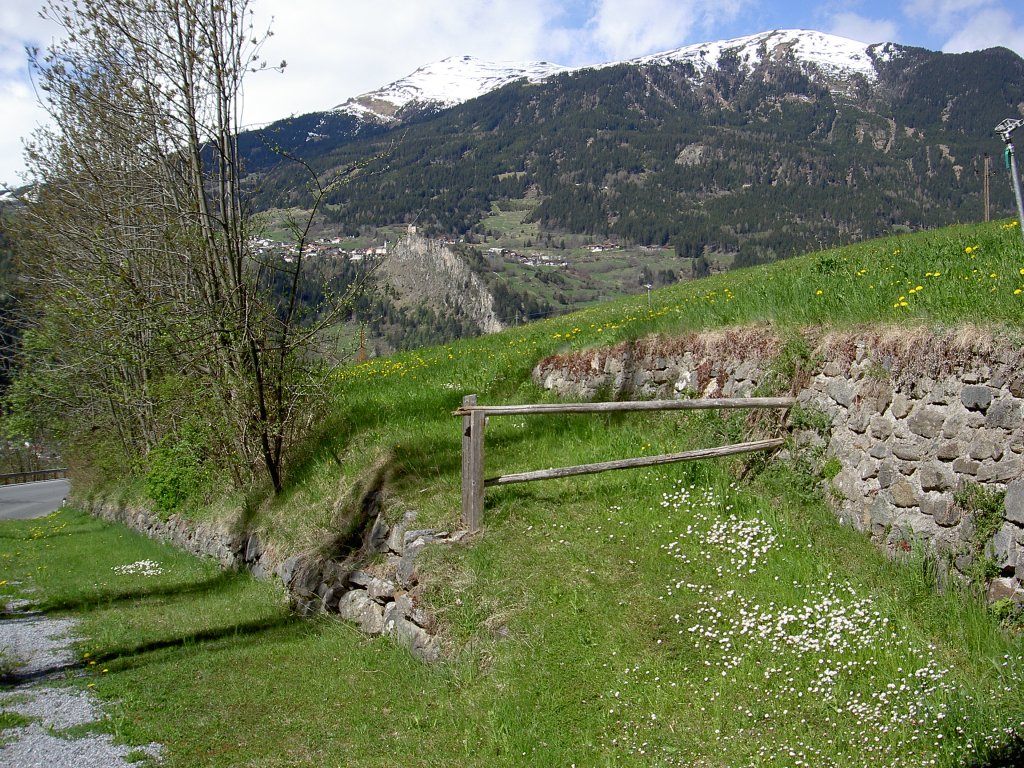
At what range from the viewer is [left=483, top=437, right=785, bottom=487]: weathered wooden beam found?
7.63 metres

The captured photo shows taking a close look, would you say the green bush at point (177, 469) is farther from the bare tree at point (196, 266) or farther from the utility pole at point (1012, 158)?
the utility pole at point (1012, 158)

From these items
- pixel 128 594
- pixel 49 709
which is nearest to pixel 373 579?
pixel 49 709

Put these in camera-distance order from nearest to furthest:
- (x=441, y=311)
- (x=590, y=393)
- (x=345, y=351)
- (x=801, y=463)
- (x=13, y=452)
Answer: (x=801, y=463)
(x=590, y=393)
(x=345, y=351)
(x=13, y=452)
(x=441, y=311)

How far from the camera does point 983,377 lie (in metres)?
5.99

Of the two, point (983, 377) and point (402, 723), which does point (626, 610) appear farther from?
point (983, 377)

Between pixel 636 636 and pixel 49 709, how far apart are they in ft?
17.9

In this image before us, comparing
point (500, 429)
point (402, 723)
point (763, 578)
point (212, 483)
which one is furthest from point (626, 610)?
point (212, 483)

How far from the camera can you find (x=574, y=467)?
773cm

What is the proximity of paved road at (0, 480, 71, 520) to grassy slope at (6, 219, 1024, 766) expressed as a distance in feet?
71.7

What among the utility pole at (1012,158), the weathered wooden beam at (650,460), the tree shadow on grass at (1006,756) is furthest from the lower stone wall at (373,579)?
the utility pole at (1012,158)

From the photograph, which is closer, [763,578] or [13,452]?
[763,578]

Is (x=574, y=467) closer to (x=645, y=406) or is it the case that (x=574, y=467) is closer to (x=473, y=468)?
(x=645, y=406)

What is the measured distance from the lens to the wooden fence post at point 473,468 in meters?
7.88

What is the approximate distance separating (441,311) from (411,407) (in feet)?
394
